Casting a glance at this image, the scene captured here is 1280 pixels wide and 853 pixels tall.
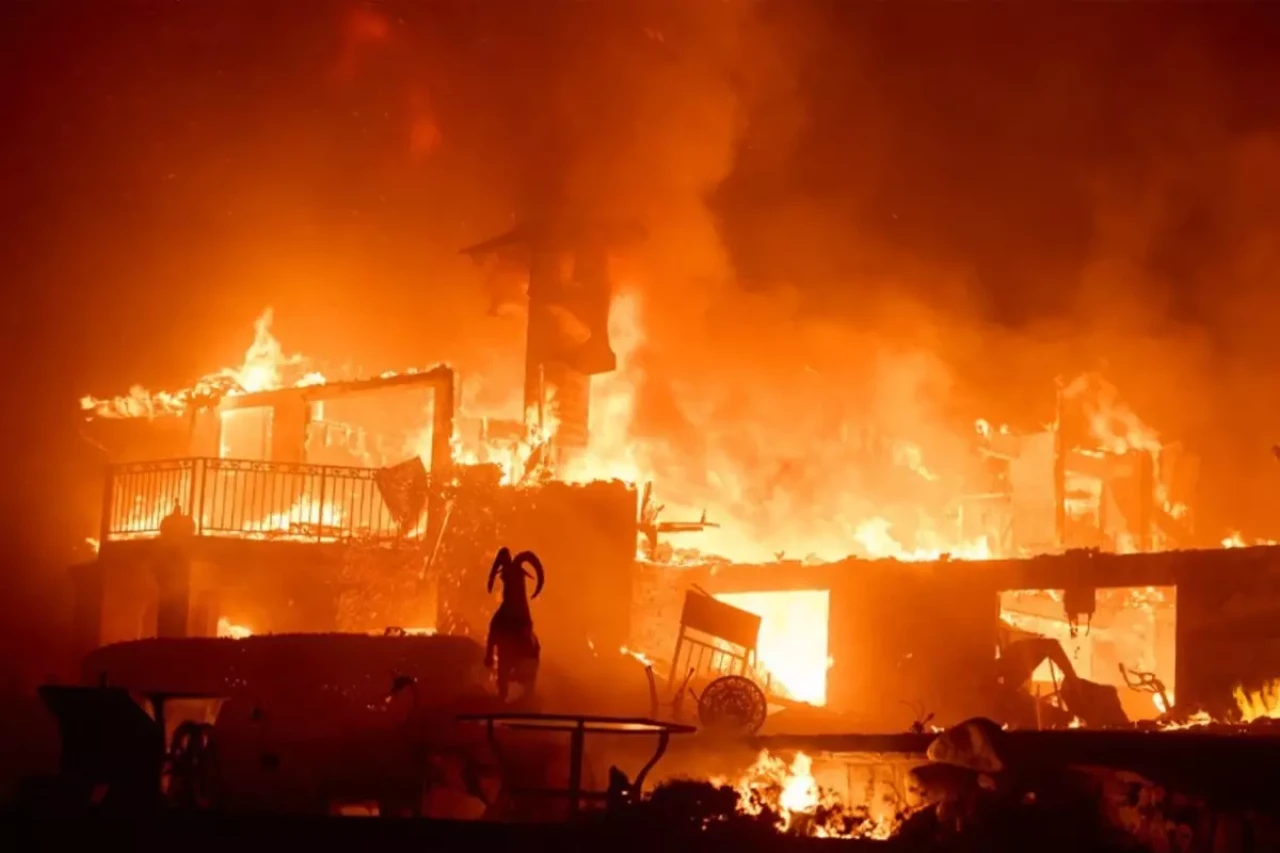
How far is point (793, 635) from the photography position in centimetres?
2870

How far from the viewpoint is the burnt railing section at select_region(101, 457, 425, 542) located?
24469mm

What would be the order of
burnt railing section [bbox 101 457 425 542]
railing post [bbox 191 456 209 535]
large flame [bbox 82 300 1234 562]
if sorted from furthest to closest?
large flame [bbox 82 300 1234 562]
burnt railing section [bbox 101 457 425 542]
railing post [bbox 191 456 209 535]

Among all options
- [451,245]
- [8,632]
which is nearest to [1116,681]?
[451,245]

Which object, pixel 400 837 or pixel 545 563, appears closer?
pixel 400 837

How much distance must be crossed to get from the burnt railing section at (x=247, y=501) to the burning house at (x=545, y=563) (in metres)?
0.06

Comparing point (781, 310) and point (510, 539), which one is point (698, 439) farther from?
Answer: point (510, 539)

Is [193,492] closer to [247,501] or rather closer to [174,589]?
[247,501]

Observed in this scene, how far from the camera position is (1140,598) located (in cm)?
3195

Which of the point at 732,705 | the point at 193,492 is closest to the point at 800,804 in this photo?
the point at 732,705

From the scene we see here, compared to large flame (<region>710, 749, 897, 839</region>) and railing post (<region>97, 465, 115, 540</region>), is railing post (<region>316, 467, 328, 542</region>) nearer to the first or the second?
railing post (<region>97, 465, 115, 540</region>)

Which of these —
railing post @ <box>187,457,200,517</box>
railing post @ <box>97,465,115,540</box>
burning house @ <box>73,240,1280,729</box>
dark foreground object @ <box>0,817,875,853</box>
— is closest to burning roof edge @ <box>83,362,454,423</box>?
burning house @ <box>73,240,1280,729</box>

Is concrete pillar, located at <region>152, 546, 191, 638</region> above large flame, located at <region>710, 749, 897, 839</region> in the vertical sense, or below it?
above

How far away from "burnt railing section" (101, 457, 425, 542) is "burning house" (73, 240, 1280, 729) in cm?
6

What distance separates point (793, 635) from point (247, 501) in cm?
1131
